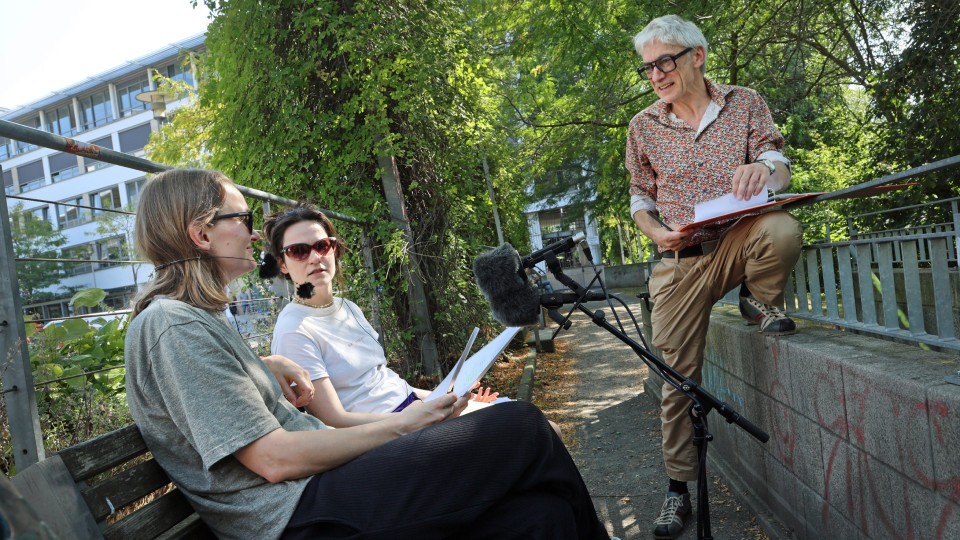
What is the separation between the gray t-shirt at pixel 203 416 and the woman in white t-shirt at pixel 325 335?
889mm

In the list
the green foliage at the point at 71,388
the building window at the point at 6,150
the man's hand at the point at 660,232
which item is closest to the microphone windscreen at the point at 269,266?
the green foliage at the point at 71,388

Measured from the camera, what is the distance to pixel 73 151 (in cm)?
257

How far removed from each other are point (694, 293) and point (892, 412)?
4.03ft

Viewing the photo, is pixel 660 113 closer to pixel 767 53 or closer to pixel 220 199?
pixel 220 199

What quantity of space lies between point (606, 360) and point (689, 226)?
7546mm

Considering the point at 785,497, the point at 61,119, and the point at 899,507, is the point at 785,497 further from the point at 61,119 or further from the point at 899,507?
the point at 61,119

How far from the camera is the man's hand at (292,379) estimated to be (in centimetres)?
249

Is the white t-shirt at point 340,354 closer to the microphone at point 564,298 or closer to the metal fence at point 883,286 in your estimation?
the microphone at point 564,298

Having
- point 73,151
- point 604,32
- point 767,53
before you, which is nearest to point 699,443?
point 73,151

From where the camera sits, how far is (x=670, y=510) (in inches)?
140

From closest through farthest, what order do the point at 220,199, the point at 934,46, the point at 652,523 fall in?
the point at 220,199 < the point at 652,523 < the point at 934,46

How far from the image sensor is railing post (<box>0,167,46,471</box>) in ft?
6.53

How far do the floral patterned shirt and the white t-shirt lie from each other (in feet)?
5.03

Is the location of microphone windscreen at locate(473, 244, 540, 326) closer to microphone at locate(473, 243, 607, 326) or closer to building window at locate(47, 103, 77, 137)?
microphone at locate(473, 243, 607, 326)
